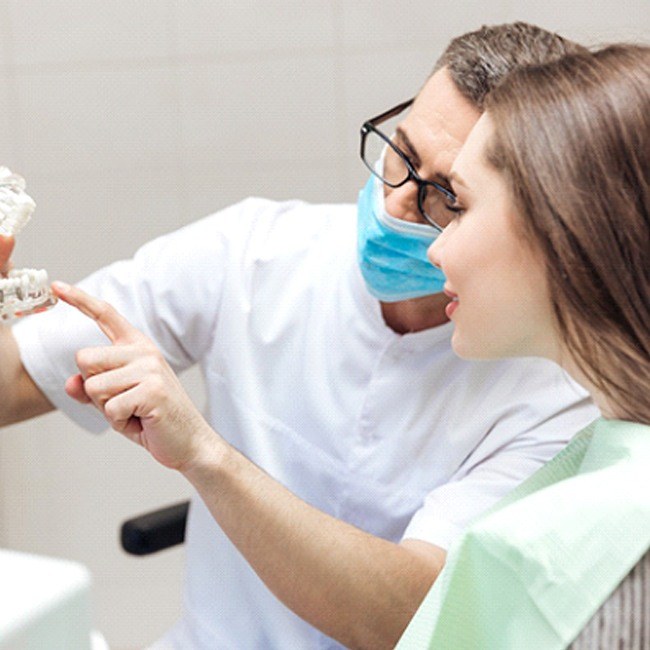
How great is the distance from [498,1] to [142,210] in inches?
28.4

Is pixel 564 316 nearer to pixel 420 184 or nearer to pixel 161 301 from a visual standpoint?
pixel 420 184

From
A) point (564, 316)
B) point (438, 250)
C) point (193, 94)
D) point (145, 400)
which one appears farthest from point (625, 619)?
point (193, 94)

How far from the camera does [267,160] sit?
2.02m

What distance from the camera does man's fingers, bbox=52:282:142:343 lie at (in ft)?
3.49

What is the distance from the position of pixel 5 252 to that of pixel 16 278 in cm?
8

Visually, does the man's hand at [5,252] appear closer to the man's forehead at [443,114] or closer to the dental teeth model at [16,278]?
the dental teeth model at [16,278]

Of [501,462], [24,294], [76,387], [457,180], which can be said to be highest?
[457,180]

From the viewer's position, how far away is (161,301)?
141cm

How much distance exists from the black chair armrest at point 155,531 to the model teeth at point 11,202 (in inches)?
21.0

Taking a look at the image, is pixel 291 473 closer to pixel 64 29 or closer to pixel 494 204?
pixel 494 204

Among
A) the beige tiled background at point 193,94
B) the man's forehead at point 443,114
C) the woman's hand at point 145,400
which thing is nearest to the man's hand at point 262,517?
the woman's hand at point 145,400

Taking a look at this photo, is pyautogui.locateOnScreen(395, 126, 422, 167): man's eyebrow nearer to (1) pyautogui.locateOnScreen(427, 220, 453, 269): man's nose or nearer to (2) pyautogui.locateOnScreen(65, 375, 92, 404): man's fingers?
(1) pyautogui.locateOnScreen(427, 220, 453, 269): man's nose

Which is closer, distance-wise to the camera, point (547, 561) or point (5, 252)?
point (547, 561)

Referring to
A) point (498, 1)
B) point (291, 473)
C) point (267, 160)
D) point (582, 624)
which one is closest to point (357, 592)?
point (291, 473)
